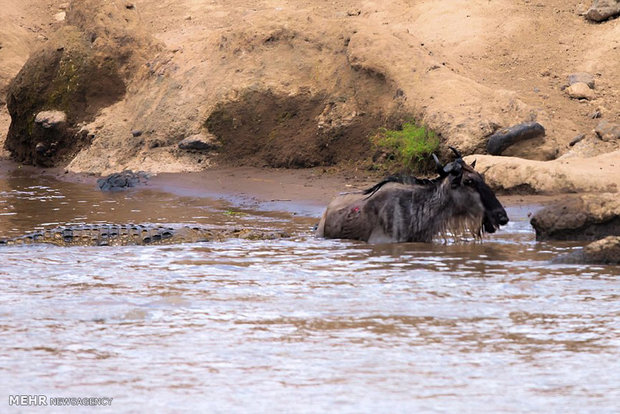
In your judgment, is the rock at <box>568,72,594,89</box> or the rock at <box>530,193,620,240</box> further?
the rock at <box>568,72,594,89</box>

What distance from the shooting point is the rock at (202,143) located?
19500mm

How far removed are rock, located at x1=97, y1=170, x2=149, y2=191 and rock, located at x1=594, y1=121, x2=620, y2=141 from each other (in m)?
8.01

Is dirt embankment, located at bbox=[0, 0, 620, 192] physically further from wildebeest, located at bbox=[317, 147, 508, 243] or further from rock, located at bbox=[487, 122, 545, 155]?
wildebeest, located at bbox=[317, 147, 508, 243]

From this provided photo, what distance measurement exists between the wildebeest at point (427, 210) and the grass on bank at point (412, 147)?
4503 mm

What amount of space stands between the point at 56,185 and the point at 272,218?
641cm

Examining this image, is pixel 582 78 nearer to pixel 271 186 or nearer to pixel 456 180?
pixel 271 186

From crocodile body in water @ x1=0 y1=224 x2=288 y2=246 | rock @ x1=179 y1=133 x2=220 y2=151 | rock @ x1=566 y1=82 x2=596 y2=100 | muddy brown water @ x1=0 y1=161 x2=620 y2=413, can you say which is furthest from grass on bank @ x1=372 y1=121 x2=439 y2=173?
crocodile body in water @ x1=0 y1=224 x2=288 y2=246

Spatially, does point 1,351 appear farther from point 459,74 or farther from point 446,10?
point 446,10

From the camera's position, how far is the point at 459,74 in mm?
19328

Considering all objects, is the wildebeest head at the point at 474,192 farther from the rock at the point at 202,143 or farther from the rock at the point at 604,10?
the rock at the point at 604,10

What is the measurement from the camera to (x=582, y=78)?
20047mm

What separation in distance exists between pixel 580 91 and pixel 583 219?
812 cm

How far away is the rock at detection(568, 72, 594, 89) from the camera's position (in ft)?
65.3

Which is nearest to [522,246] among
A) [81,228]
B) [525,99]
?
[81,228]
